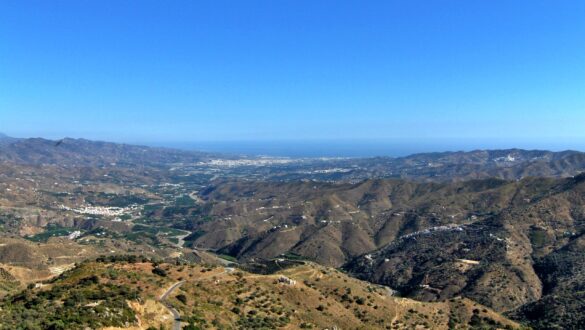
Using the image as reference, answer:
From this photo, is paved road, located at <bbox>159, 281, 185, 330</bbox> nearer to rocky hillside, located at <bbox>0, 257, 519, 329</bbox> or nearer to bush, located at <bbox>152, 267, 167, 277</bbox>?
rocky hillside, located at <bbox>0, 257, 519, 329</bbox>

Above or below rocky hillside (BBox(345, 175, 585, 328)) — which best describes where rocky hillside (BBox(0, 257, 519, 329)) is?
above

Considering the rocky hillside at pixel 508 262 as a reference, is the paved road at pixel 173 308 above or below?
above

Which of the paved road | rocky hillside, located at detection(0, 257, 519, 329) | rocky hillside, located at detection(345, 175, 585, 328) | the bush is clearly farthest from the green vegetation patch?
rocky hillside, located at detection(345, 175, 585, 328)

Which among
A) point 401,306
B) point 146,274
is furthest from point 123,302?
point 401,306

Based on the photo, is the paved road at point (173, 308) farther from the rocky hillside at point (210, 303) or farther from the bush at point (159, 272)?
the bush at point (159, 272)

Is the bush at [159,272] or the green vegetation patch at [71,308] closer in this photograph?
the green vegetation patch at [71,308]

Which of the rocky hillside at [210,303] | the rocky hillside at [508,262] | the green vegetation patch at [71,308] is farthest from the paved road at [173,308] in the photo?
the rocky hillside at [508,262]

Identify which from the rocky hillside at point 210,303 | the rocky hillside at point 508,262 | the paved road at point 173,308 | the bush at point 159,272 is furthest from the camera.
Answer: the rocky hillside at point 508,262

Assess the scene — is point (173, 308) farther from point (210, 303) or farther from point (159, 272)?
point (159, 272)

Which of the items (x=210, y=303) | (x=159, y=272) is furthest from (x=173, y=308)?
(x=159, y=272)

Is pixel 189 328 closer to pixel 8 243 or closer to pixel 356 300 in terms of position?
pixel 356 300

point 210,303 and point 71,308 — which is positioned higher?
point 71,308
